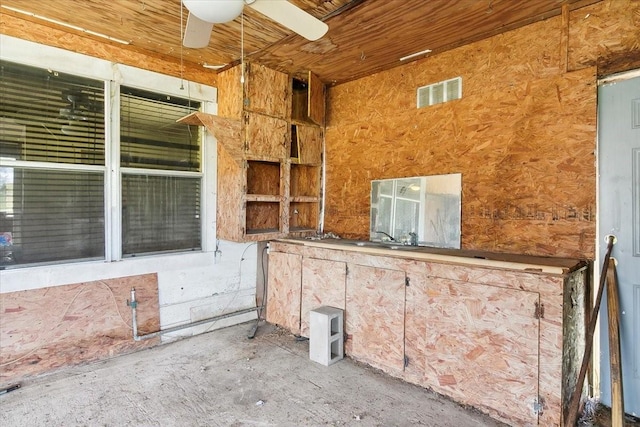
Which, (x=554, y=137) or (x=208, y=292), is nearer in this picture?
(x=554, y=137)

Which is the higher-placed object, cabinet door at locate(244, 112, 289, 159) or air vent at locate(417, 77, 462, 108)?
air vent at locate(417, 77, 462, 108)

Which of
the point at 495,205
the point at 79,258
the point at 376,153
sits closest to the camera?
the point at 495,205

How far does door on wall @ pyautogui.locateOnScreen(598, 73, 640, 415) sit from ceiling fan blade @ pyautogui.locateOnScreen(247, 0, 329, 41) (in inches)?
81.5

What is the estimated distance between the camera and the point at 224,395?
2.45 metres

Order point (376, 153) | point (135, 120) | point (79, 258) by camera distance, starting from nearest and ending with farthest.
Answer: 1. point (79, 258)
2. point (135, 120)
3. point (376, 153)

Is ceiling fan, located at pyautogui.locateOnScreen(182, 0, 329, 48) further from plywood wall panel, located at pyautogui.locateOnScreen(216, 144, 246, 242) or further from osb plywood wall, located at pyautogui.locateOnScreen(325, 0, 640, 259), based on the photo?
osb plywood wall, located at pyautogui.locateOnScreen(325, 0, 640, 259)

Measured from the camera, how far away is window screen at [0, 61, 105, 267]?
106 inches

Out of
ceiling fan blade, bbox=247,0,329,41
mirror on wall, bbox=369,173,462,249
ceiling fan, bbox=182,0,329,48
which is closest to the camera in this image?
ceiling fan, bbox=182,0,329,48

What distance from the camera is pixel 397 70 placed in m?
3.48

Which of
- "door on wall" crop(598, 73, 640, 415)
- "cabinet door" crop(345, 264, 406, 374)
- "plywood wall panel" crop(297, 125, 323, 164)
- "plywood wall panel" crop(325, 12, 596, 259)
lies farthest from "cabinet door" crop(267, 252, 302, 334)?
"door on wall" crop(598, 73, 640, 415)

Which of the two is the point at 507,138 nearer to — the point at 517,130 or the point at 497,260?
the point at 517,130

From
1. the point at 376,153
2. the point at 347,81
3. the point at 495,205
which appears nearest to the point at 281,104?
the point at 347,81

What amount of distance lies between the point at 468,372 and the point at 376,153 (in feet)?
7.39

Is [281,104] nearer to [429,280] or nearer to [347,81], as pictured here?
[347,81]
